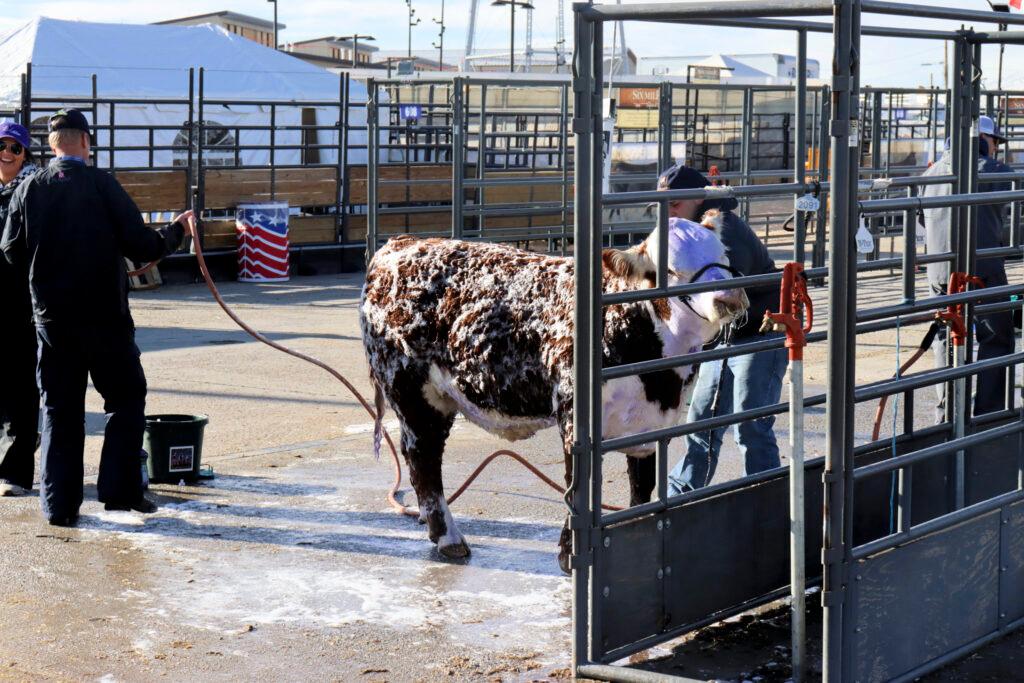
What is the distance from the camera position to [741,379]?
6316 millimetres

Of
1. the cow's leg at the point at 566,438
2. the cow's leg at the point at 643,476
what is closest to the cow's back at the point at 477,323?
the cow's leg at the point at 566,438

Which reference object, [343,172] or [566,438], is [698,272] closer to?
[566,438]

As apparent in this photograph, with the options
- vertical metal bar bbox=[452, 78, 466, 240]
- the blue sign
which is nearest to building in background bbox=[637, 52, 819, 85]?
the blue sign

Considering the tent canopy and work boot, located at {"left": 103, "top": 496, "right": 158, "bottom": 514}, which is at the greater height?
the tent canopy

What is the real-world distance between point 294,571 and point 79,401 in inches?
60.4

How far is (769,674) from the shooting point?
191 inches

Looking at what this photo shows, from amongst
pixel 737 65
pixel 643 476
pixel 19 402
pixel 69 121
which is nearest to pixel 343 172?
pixel 19 402

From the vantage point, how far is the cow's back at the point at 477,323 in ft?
18.8

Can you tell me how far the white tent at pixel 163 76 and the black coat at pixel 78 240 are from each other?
17518 millimetres

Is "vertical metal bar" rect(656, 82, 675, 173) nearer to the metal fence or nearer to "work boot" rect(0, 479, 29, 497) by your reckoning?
"work boot" rect(0, 479, 29, 497)

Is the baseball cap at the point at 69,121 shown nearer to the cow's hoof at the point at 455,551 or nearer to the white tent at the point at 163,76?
the cow's hoof at the point at 455,551

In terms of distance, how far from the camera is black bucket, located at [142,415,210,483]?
24.4 feet

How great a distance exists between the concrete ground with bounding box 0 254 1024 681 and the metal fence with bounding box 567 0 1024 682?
0.39 meters

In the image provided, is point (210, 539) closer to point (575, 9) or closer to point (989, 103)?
point (575, 9)
